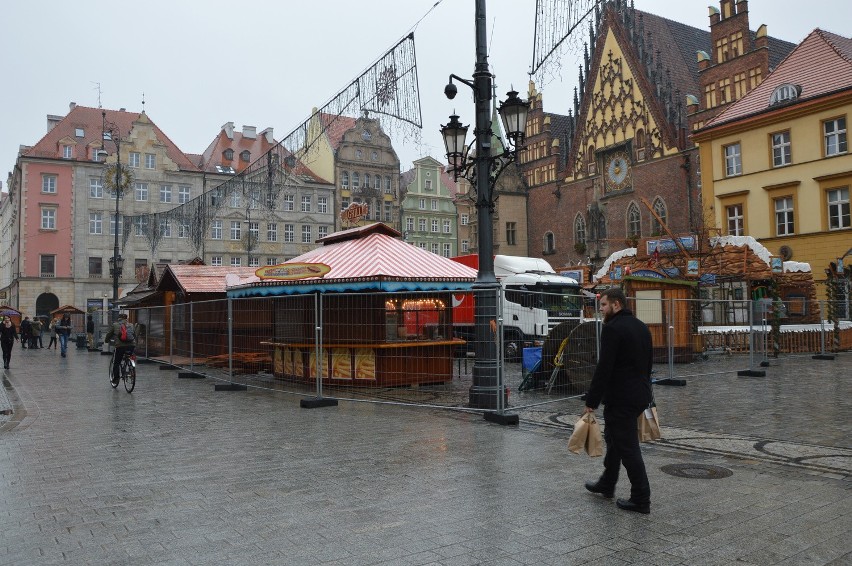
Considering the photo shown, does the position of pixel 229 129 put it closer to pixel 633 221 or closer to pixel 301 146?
pixel 633 221

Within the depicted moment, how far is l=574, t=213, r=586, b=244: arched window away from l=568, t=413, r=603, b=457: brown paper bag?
43139mm

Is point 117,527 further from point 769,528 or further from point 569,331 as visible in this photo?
point 569,331

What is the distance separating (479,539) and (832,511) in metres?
2.93

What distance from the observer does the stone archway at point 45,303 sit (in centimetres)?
5538

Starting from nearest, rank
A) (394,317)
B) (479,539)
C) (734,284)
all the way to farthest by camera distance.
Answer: (479,539) → (394,317) → (734,284)

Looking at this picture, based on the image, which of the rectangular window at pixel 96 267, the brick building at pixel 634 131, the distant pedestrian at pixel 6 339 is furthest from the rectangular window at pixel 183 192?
the distant pedestrian at pixel 6 339

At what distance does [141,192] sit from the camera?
57.8m

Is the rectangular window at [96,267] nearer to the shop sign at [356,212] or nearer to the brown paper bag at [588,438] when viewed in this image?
the shop sign at [356,212]

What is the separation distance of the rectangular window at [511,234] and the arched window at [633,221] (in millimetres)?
11013

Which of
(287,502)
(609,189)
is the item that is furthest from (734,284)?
(287,502)

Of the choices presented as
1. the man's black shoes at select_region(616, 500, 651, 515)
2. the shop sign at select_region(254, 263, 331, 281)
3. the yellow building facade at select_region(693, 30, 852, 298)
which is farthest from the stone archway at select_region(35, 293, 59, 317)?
the man's black shoes at select_region(616, 500, 651, 515)

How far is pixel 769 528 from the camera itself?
16.1 feet

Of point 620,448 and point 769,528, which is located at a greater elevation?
point 620,448

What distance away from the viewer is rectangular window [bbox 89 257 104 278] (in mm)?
56875
